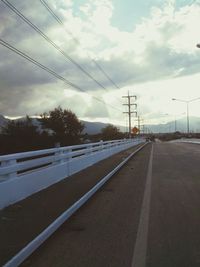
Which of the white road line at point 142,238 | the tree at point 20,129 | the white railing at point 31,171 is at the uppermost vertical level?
the tree at point 20,129

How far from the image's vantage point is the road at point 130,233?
616 centimetres

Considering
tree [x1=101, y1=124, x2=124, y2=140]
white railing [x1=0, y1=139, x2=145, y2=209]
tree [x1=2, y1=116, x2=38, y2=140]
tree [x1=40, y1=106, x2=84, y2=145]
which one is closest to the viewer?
white railing [x1=0, y1=139, x2=145, y2=209]

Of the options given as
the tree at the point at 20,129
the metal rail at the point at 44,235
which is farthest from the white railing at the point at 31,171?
the tree at the point at 20,129

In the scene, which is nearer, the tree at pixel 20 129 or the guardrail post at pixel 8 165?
the guardrail post at pixel 8 165

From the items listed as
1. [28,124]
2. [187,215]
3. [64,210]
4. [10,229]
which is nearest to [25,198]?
[64,210]

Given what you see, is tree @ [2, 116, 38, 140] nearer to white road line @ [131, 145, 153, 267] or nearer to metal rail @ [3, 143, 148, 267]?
metal rail @ [3, 143, 148, 267]

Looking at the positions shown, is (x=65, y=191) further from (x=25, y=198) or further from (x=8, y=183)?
(x=8, y=183)

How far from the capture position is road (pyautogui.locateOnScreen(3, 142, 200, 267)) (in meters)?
6.16

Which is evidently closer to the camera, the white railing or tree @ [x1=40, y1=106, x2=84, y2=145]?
the white railing

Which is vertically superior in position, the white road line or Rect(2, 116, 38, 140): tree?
Rect(2, 116, 38, 140): tree

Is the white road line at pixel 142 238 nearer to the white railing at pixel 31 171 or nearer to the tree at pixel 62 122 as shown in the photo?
the white railing at pixel 31 171

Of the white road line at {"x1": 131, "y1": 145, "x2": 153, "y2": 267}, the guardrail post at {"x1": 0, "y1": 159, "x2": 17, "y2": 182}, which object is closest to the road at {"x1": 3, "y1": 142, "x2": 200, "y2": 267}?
the white road line at {"x1": 131, "y1": 145, "x2": 153, "y2": 267}

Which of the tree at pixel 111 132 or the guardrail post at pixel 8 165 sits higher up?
the tree at pixel 111 132

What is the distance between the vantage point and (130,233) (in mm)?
7703
